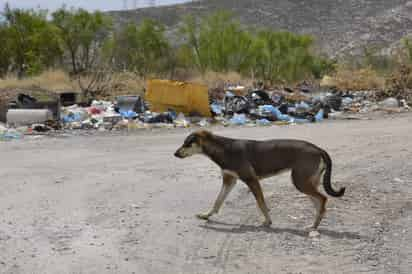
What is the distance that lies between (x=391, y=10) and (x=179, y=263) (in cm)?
7964

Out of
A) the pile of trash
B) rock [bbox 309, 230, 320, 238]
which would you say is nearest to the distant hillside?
the pile of trash

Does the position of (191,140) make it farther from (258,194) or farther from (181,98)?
(181,98)

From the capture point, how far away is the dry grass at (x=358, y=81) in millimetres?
31361

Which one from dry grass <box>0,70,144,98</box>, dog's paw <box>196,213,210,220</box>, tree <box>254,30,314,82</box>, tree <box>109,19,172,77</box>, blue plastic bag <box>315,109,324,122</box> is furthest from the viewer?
tree <box>109,19,172,77</box>

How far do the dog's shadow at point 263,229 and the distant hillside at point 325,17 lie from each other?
214ft

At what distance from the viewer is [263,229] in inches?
324

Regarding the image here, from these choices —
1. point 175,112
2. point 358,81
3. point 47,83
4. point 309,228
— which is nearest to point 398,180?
point 309,228

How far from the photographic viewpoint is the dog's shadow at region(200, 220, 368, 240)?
26.2 ft

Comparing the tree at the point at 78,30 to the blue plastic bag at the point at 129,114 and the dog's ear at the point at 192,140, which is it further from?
the dog's ear at the point at 192,140

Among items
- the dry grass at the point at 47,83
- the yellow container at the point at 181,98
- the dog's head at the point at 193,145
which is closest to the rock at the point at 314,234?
the dog's head at the point at 193,145

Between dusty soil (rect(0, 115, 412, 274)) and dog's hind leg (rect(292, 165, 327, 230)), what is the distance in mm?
196

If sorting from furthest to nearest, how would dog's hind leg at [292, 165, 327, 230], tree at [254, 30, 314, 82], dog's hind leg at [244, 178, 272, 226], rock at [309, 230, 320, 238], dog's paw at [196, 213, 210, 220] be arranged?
tree at [254, 30, 314, 82]
dog's paw at [196, 213, 210, 220]
dog's hind leg at [244, 178, 272, 226]
dog's hind leg at [292, 165, 327, 230]
rock at [309, 230, 320, 238]

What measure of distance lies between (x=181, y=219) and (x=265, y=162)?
1.20 metres

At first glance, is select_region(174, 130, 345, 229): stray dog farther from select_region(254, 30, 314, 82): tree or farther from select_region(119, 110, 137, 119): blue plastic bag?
select_region(254, 30, 314, 82): tree
